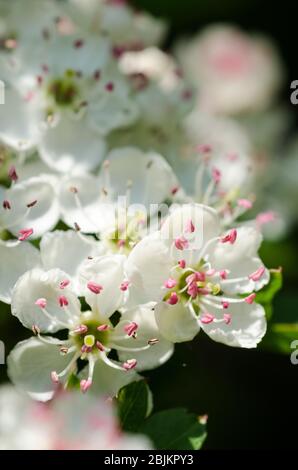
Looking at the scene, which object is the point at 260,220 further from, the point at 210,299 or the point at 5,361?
the point at 5,361

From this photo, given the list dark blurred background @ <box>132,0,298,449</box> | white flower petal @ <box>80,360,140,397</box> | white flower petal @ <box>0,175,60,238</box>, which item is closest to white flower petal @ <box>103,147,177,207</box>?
white flower petal @ <box>0,175,60,238</box>

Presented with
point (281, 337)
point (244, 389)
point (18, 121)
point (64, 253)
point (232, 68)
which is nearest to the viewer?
point (64, 253)

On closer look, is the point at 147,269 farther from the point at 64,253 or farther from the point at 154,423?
the point at 154,423

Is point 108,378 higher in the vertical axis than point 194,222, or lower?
lower

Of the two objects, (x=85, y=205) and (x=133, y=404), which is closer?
(x=133, y=404)

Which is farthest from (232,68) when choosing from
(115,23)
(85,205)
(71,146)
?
(85,205)

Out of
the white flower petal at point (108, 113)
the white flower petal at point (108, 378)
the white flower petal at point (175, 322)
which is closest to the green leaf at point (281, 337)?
the white flower petal at point (175, 322)
